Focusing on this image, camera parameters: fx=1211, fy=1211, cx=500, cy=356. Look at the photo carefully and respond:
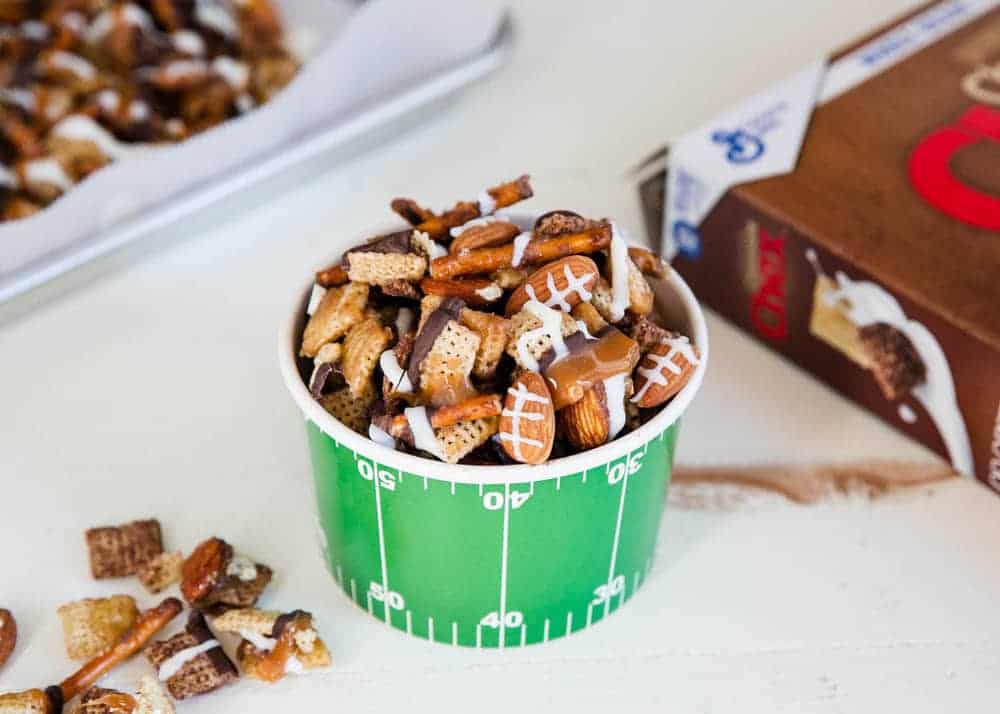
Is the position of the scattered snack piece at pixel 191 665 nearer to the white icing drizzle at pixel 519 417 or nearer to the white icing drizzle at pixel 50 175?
the white icing drizzle at pixel 519 417

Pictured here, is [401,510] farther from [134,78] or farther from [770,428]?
[134,78]

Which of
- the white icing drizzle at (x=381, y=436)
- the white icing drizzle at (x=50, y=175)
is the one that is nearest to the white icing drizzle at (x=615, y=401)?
the white icing drizzle at (x=381, y=436)

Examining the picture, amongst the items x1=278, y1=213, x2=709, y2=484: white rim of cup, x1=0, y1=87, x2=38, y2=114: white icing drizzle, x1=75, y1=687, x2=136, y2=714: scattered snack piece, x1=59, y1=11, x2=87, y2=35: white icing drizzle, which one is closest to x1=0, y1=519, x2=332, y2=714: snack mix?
x1=75, y1=687, x2=136, y2=714: scattered snack piece

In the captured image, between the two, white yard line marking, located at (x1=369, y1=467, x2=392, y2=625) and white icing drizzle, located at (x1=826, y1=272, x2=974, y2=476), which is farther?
white icing drizzle, located at (x1=826, y1=272, x2=974, y2=476)

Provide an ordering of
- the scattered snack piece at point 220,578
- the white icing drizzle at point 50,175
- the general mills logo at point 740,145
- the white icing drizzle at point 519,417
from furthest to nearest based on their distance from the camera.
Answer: the white icing drizzle at point 50,175 < the general mills logo at point 740,145 < the scattered snack piece at point 220,578 < the white icing drizzle at point 519,417

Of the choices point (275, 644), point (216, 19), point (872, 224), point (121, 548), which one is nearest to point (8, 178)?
point (216, 19)

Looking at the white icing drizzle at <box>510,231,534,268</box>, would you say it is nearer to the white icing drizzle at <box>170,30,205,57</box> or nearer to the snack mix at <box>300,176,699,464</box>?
the snack mix at <box>300,176,699,464</box>
